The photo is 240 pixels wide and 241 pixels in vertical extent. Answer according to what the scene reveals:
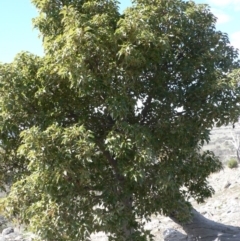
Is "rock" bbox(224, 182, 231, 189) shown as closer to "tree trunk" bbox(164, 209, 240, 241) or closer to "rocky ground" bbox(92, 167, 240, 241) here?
"rocky ground" bbox(92, 167, 240, 241)

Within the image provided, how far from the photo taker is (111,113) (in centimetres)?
691

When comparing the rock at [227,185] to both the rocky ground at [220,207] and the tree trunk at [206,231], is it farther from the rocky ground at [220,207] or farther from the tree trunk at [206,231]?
the tree trunk at [206,231]

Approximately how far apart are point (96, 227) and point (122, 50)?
10.7 ft

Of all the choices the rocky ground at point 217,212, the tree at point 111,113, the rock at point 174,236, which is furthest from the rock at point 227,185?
the tree at point 111,113

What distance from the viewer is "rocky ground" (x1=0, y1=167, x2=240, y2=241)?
15.4 metres

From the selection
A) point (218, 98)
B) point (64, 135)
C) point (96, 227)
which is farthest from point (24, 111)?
point (218, 98)

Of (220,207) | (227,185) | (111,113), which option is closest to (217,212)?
(220,207)

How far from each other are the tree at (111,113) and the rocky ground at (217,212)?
19.2 feet

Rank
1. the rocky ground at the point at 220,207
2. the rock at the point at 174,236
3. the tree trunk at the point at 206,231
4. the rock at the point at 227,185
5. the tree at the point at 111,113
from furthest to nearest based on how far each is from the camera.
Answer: the rock at the point at 227,185
the rocky ground at the point at 220,207
the rock at the point at 174,236
the tree trunk at the point at 206,231
the tree at the point at 111,113

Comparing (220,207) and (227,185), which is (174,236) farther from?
(227,185)

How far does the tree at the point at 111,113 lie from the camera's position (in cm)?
668

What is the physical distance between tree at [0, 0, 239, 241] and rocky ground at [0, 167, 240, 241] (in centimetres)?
584

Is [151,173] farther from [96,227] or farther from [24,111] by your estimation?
[24,111]

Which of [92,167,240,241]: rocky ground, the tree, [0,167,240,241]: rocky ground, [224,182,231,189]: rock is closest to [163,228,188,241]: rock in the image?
[92,167,240,241]: rocky ground
